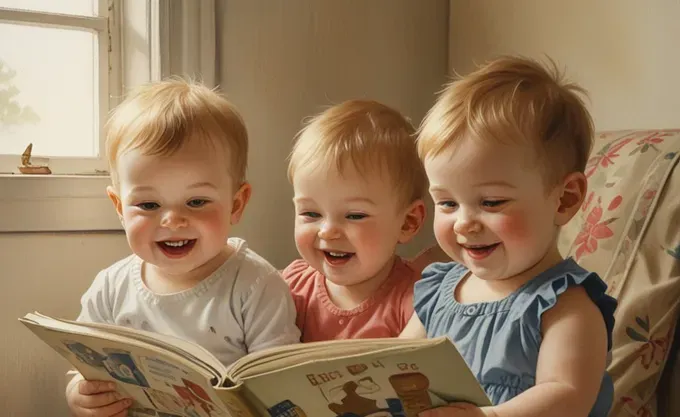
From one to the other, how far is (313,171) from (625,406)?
0.65 metres

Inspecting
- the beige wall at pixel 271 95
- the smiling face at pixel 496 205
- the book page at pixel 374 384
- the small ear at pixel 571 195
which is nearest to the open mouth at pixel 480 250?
the smiling face at pixel 496 205

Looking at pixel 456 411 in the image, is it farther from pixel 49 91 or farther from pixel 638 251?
Result: pixel 49 91

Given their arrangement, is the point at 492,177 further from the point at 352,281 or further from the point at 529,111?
the point at 352,281

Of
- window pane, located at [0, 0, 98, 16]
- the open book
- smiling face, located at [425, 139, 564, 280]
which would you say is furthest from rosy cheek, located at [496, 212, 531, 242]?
window pane, located at [0, 0, 98, 16]

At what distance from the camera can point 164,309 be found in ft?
4.64

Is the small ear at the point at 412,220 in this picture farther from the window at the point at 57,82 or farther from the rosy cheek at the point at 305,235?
the window at the point at 57,82

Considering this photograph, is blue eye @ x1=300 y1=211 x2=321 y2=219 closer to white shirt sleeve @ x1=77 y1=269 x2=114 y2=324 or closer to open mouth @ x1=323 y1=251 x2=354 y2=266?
open mouth @ x1=323 y1=251 x2=354 y2=266

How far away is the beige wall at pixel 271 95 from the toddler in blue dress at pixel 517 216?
849 mm

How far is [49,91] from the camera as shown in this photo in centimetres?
189

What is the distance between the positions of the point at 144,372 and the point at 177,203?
349 millimetres

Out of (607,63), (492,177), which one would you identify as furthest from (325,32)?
(492,177)

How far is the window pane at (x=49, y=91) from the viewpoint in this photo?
6.06 feet

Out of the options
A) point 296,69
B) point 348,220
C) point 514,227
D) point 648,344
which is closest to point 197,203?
point 348,220

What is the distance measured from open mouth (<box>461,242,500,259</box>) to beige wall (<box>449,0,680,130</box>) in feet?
1.98
